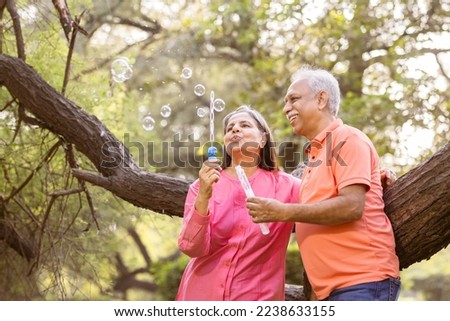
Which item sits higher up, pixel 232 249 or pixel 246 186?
pixel 246 186

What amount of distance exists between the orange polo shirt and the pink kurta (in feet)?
0.65

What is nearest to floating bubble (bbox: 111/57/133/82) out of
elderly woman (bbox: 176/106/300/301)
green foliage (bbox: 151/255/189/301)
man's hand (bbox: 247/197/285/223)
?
elderly woman (bbox: 176/106/300/301)

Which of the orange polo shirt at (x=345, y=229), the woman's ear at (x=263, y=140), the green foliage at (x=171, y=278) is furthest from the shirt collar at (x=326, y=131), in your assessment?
the green foliage at (x=171, y=278)

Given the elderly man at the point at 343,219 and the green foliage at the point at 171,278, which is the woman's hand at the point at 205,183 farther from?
the green foliage at the point at 171,278

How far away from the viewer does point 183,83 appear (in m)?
9.66

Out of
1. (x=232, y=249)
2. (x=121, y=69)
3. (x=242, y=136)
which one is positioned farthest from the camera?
(x=121, y=69)

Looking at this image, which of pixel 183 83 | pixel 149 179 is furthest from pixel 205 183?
pixel 183 83

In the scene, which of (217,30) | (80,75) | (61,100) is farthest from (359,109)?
(61,100)

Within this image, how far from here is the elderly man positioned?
2035mm

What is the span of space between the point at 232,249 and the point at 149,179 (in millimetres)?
966

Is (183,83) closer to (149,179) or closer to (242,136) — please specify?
(149,179)

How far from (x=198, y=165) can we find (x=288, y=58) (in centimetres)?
212

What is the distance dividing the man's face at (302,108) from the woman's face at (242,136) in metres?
0.23

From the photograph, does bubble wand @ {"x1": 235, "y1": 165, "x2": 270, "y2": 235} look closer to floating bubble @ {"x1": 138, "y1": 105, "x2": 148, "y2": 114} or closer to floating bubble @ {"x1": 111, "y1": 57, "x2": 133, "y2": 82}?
floating bubble @ {"x1": 111, "y1": 57, "x2": 133, "y2": 82}
